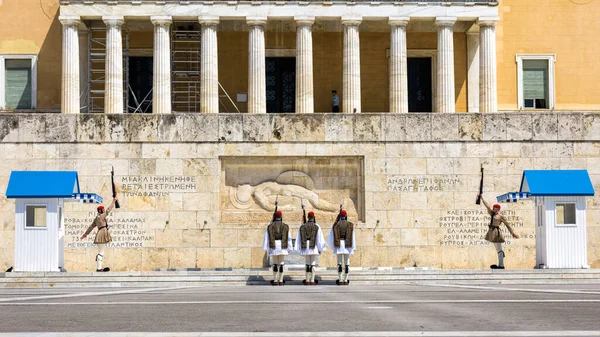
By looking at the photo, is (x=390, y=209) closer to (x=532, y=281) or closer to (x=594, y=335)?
(x=532, y=281)

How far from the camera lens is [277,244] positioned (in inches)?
1220

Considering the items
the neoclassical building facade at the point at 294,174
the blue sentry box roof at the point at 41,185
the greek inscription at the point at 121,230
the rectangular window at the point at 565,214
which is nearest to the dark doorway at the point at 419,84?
the neoclassical building facade at the point at 294,174

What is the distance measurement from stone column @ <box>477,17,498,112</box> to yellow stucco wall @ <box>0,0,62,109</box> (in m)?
20.6

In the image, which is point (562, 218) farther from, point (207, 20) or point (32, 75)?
point (32, 75)

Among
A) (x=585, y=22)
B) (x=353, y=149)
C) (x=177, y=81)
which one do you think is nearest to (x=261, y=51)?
(x=177, y=81)

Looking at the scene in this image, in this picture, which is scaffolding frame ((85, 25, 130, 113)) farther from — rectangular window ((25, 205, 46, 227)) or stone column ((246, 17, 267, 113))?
rectangular window ((25, 205, 46, 227))

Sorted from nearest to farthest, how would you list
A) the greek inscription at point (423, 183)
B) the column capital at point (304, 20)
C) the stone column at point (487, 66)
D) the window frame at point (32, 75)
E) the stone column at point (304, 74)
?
the greek inscription at point (423, 183), the stone column at point (304, 74), the column capital at point (304, 20), the stone column at point (487, 66), the window frame at point (32, 75)

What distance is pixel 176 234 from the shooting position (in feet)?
130

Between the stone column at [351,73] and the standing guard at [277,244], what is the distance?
60.8 ft

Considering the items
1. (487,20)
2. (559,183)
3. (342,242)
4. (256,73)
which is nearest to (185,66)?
(256,73)

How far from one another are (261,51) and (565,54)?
1604 centimetres

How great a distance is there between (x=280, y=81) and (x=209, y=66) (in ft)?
21.6

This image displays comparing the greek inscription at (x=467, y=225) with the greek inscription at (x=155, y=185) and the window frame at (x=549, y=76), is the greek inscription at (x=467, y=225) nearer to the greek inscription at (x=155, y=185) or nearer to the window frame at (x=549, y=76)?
the greek inscription at (x=155, y=185)

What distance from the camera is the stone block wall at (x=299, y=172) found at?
39.6 metres
